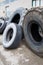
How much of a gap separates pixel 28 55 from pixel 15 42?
510 millimetres

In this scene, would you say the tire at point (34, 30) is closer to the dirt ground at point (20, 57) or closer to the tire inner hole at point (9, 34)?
the dirt ground at point (20, 57)

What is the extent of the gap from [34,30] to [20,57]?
32.0 inches

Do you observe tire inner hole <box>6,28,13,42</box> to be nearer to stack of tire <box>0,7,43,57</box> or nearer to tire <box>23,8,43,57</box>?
stack of tire <box>0,7,43,57</box>

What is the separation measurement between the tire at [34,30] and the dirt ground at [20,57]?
0.13m

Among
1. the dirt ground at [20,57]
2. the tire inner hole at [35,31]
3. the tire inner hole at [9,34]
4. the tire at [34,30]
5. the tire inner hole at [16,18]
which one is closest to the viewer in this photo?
the dirt ground at [20,57]

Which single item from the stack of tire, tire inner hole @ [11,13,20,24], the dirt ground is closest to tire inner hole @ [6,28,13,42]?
the stack of tire

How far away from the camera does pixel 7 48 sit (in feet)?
10.8

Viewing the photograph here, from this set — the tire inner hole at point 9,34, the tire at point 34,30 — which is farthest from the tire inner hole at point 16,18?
the tire at point 34,30

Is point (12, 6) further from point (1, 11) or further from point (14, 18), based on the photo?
point (14, 18)

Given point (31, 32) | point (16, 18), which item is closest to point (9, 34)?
point (31, 32)

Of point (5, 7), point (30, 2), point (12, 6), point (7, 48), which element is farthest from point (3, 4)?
point (7, 48)

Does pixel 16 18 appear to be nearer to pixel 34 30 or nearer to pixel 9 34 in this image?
pixel 9 34

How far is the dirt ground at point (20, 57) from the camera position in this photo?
101 inches

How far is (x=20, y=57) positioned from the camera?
281 centimetres
